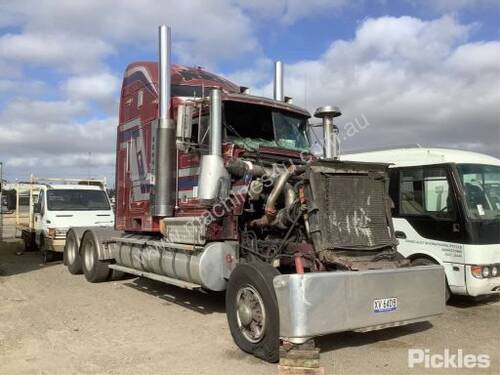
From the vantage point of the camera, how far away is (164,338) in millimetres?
6398

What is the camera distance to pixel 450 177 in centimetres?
Answer: 816

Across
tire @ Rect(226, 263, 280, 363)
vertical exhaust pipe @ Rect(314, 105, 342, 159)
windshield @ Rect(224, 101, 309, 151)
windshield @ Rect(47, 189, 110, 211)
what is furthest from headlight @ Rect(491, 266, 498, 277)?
windshield @ Rect(47, 189, 110, 211)

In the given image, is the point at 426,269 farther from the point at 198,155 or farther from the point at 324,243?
the point at 198,155

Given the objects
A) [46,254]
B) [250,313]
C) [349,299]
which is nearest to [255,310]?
[250,313]

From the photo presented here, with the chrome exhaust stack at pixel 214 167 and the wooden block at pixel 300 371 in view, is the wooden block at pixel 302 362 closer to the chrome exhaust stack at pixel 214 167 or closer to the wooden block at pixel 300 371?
the wooden block at pixel 300 371

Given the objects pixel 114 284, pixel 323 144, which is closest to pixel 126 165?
pixel 114 284

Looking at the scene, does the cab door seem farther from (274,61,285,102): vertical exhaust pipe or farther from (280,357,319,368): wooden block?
(280,357,319,368): wooden block

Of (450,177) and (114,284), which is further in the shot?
(114,284)

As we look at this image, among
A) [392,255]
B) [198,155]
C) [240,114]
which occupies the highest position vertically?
[240,114]

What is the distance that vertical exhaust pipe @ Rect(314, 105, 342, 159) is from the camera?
24.1 feet

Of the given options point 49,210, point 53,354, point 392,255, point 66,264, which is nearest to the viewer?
point 53,354

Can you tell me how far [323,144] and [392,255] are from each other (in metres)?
2.49

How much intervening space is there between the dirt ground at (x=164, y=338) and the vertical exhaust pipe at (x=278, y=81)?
3976mm

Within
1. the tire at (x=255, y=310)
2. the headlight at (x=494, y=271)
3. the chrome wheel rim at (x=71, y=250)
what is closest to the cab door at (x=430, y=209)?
the headlight at (x=494, y=271)
